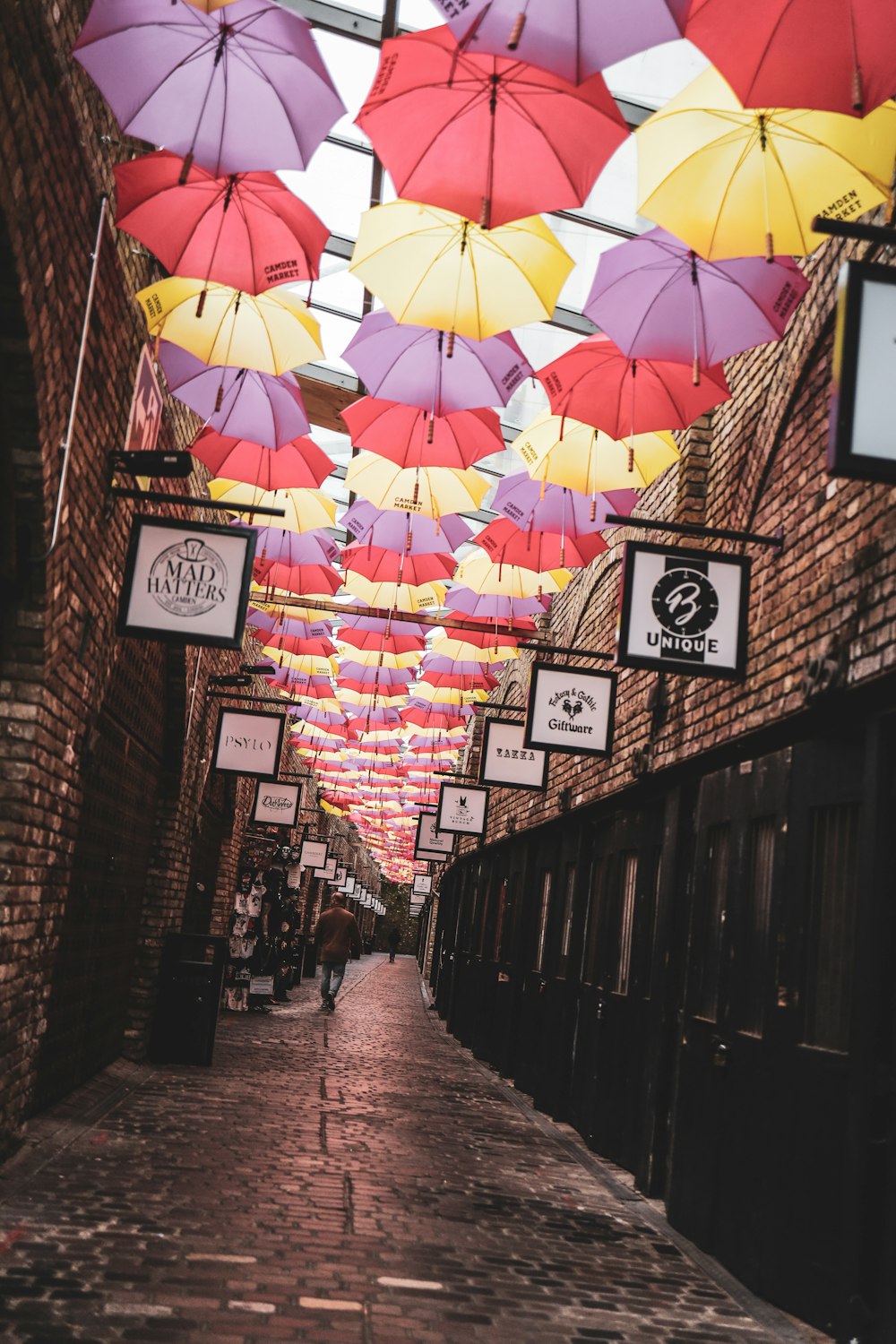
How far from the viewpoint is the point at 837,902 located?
4766mm

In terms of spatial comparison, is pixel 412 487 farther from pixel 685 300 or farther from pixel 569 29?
pixel 569 29

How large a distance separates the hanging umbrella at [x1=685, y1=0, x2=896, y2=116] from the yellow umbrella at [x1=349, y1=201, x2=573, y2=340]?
1.76m

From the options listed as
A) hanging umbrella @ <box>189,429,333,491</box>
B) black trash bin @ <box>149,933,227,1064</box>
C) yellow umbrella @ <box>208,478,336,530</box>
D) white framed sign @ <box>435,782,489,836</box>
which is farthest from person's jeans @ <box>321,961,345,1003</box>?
hanging umbrella @ <box>189,429,333,491</box>

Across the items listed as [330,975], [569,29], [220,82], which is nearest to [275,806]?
[330,975]

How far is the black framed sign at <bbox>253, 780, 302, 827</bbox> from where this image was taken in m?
15.2

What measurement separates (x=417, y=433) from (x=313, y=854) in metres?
16.7

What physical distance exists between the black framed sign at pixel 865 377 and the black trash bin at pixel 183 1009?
26.4 ft

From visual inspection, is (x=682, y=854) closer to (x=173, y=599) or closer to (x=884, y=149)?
(x=173, y=599)

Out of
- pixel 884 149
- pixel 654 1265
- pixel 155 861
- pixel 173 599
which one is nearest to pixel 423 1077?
pixel 155 861

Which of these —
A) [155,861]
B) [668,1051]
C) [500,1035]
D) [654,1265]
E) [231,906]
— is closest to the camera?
[654,1265]

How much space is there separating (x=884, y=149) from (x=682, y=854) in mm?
4221

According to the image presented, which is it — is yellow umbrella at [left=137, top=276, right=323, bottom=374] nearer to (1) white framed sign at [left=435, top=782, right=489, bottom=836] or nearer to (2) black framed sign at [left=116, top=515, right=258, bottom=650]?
(2) black framed sign at [left=116, top=515, right=258, bottom=650]

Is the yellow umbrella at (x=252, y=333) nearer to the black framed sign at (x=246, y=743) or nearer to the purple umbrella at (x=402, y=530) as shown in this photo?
the purple umbrella at (x=402, y=530)

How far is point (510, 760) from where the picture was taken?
1116cm
